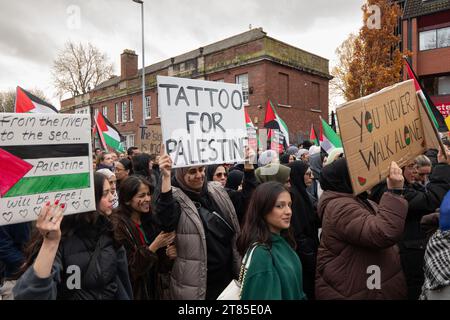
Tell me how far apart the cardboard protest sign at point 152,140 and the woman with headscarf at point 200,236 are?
3734mm

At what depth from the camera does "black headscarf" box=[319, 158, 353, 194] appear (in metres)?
2.61

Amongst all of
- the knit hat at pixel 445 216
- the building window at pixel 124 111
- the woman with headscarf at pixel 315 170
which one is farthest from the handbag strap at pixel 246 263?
the building window at pixel 124 111

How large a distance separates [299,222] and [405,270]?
0.93 metres

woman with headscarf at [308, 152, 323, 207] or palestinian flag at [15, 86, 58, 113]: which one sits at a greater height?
palestinian flag at [15, 86, 58, 113]

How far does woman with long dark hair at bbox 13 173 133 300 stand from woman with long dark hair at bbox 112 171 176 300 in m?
0.33

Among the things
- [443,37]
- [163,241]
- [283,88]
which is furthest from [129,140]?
[163,241]

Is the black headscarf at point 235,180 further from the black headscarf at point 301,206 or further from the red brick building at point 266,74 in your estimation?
the red brick building at point 266,74

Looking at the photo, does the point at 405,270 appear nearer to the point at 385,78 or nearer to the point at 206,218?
the point at 206,218

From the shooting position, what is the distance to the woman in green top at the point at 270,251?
1.99m

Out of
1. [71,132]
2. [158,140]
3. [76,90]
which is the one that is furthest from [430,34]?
[76,90]

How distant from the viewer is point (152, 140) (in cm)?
684

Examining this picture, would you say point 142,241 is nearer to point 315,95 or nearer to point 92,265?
point 92,265

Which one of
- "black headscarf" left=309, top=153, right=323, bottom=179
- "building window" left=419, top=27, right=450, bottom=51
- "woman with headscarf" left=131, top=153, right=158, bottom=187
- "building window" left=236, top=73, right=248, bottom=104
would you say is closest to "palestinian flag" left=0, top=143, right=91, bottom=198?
"woman with headscarf" left=131, top=153, right=158, bottom=187

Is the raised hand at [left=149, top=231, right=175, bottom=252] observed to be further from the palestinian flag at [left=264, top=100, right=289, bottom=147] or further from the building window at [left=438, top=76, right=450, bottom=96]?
the building window at [left=438, top=76, right=450, bottom=96]
